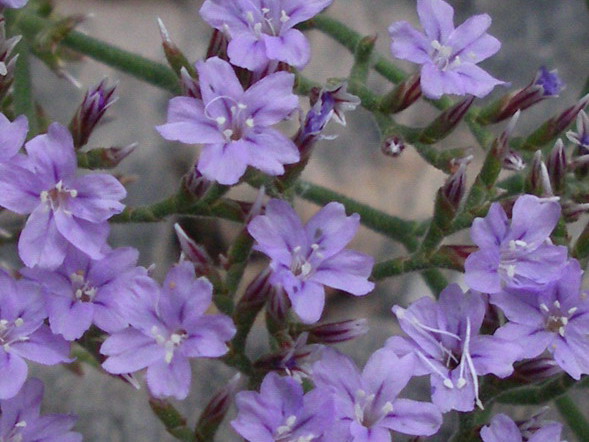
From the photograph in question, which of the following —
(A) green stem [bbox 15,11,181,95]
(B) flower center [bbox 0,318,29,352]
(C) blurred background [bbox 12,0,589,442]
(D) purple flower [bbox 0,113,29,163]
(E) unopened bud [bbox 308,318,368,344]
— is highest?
(D) purple flower [bbox 0,113,29,163]

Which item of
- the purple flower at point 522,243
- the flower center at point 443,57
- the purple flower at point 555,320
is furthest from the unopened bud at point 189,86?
the purple flower at point 555,320

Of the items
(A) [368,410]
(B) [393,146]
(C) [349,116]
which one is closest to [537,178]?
(B) [393,146]

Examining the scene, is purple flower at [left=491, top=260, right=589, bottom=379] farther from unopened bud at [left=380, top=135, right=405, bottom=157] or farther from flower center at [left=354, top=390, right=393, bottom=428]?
unopened bud at [left=380, top=135, right=405, bottom=157]

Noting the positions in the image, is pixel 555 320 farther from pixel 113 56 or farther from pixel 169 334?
pixel 113 56

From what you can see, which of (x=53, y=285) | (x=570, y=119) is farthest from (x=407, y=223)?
(x=53, y=285)

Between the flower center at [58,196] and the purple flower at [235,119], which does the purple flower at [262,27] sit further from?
the flower center at [58,196]

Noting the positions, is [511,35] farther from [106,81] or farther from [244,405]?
[244,405]

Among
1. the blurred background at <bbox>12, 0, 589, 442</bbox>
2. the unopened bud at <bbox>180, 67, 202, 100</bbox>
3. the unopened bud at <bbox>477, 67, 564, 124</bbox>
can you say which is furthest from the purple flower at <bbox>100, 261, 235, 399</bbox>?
the blurred background at <bbox>12, 0, 589, 442</bbox>
